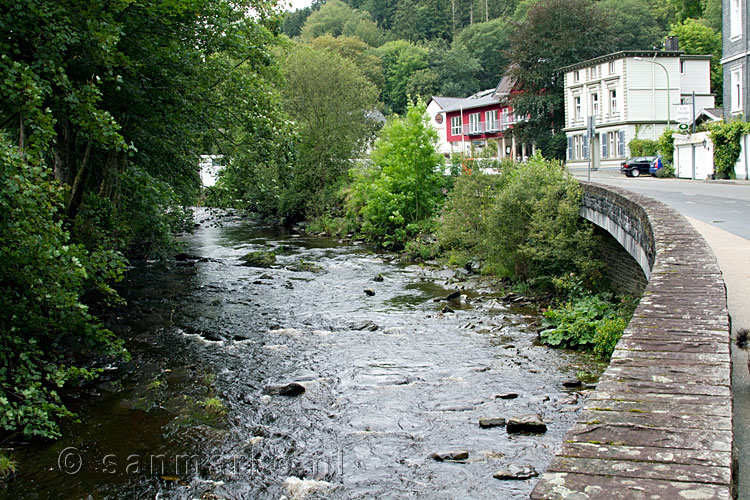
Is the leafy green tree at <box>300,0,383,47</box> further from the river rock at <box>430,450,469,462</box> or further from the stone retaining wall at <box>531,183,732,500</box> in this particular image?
the stone retaining wall at <box>531,183,732,500</box>

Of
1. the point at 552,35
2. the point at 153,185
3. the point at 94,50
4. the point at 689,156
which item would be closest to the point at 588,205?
the point at 153,185

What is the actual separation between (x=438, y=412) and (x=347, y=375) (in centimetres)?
216

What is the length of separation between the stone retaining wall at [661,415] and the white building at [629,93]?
53809mm

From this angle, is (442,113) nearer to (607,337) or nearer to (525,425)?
(607,337)

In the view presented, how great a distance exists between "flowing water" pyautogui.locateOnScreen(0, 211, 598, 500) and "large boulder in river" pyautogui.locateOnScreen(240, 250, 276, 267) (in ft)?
17.0

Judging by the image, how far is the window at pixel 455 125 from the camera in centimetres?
8038

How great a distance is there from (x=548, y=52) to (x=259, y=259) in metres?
45.8

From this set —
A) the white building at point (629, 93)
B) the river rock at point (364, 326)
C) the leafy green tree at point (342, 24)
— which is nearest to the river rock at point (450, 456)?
the river rock at point (364, 326)

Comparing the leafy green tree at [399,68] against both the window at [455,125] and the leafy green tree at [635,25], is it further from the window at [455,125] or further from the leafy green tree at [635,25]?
the leafy green tree at [635,25]

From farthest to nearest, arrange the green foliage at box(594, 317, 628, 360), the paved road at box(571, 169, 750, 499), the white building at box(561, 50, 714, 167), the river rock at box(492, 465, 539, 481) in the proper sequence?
1. the white building at box(561, 50, 714, 167)
2. the green foliage at box(594, 317, 628, 360)
3. the river rock at box(492, 465, 539, 481)
4. the paved road at box(571, 169, 750, 499)

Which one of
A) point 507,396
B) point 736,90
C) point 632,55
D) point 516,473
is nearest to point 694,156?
point 736,90

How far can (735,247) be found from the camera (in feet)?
38.7

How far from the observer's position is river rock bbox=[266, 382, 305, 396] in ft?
32.4

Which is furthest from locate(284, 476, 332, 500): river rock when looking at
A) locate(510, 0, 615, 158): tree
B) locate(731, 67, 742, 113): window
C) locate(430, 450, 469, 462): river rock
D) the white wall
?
locate(510, 0, 615, 158): tree
